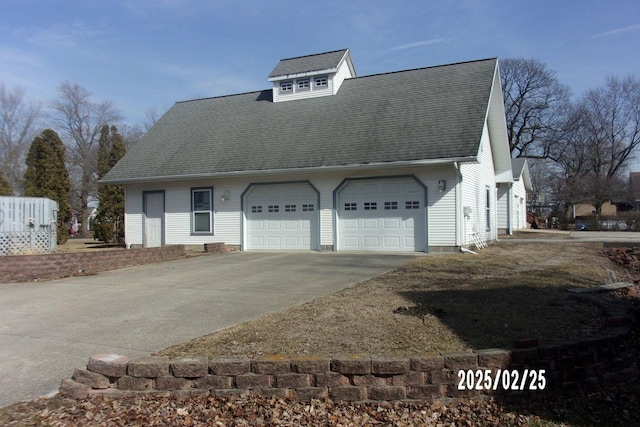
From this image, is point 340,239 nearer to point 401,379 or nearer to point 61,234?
point 401,379

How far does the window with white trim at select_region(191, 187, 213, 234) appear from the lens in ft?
56.8

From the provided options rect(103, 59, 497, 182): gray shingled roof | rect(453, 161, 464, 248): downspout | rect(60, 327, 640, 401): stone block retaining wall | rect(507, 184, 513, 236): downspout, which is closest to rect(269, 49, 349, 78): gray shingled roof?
rect(103, 59, 497, 182): gray shingled roof

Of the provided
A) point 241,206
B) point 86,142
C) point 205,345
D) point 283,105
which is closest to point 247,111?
point 283,105

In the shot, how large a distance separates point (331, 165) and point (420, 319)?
31.7 feet

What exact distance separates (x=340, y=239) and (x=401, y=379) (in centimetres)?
1149

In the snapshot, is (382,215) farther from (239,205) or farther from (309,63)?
(309,63)

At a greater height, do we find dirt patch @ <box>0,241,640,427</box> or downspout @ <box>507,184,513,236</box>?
downspout @ <box>507,184,513,236</box>

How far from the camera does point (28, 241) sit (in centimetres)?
1350

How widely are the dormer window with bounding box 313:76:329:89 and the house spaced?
45 millimetres

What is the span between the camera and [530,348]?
4199mm

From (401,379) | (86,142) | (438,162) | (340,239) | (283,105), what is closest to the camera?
(401,379)

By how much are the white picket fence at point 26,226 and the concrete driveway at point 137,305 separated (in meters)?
3.65

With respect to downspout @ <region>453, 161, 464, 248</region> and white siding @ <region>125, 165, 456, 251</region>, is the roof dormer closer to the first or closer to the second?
white siding @ <region>125, 165, 456, 251</region>
